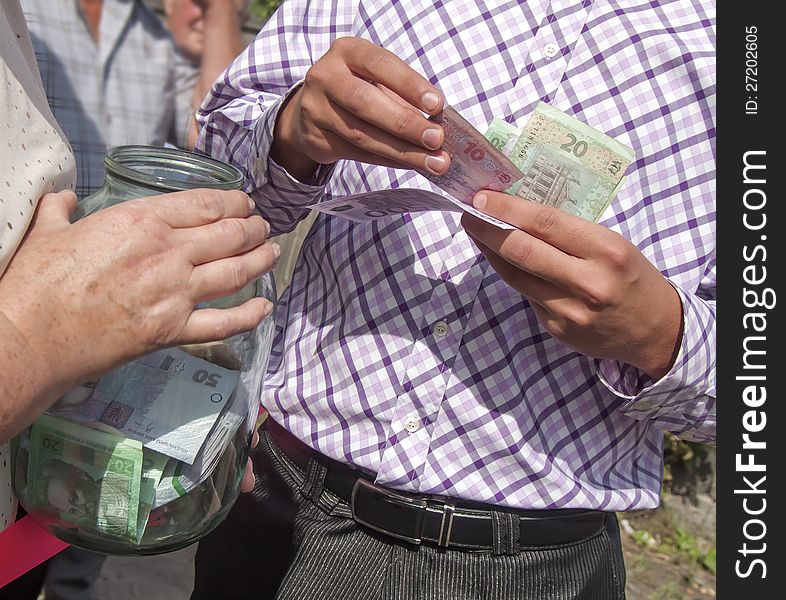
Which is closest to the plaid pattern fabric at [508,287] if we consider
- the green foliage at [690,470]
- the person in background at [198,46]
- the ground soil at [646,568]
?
the person in background at [198,46]

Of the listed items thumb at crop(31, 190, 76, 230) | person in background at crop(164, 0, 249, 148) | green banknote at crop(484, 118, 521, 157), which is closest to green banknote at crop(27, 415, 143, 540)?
thumb at crop(31, 190, 76, 230)

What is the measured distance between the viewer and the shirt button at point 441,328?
1.50 metres

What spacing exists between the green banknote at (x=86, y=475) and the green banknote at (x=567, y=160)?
0.73 meters

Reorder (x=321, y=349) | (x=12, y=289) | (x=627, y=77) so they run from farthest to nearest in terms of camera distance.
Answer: (x=321, y=349)
(x=627, y=77)
(x=12, y=289)

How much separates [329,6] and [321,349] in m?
0.70

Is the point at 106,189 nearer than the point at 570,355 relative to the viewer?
Yes

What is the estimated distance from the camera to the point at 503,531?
4.89ft

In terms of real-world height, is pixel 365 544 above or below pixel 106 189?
below

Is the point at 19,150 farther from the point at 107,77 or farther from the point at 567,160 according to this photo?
the point at 107,77

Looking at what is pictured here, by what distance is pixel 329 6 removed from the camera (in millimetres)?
1687

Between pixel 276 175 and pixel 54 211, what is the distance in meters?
0.58

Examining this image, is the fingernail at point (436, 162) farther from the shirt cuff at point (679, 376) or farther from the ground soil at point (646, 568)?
the ground soil at point (646, 568)
